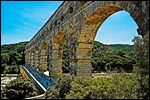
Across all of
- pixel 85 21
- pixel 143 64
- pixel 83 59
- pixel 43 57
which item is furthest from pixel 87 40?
pixel 43 57

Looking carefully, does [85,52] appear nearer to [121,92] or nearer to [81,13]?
[81,13]

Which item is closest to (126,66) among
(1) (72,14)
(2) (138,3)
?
(1) (72,14)

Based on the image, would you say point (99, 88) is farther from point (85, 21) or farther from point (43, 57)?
point (43, 57)

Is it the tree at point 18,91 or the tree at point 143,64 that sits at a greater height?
the tree at point 143,64

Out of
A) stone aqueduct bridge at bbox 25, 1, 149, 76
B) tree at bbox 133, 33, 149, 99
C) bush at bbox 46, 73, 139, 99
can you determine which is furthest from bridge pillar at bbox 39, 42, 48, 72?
tree at bbox 133, 33, 149, 99

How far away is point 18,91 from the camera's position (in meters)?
12.7

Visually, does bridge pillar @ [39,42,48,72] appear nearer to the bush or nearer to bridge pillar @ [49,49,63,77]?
bridge pillar @ [49,49,63,77]

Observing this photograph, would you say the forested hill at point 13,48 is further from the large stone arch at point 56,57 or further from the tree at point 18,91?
the tree at point 18,91

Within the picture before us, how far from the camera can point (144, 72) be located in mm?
5387

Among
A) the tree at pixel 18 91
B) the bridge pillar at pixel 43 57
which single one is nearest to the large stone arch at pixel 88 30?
the tree at pixel 18 91

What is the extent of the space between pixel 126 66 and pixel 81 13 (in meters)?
17.5

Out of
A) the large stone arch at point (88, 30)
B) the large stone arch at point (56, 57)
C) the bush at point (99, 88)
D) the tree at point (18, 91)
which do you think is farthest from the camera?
the large stone arch at point (56, 57)

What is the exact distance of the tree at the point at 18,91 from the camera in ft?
40.7

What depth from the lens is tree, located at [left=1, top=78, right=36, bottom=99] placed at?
12391 millimetres
